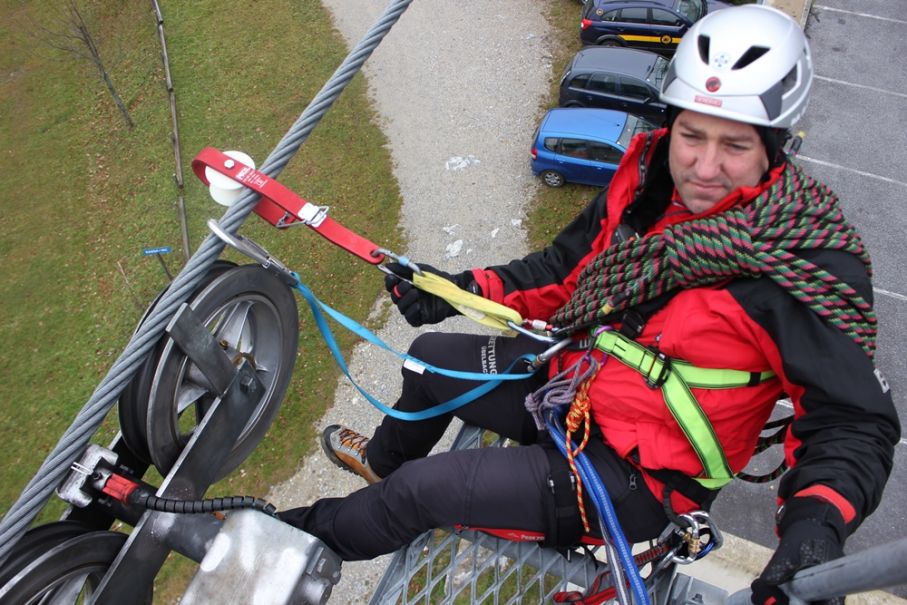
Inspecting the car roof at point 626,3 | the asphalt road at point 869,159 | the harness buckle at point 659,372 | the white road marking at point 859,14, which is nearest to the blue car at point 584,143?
the car roof at point 626,3

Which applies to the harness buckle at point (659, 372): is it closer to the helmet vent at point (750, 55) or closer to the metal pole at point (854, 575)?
the metal pole at point (854, 575)

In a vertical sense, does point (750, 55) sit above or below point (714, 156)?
above

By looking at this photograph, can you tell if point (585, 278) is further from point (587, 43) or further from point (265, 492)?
point (587, 43)

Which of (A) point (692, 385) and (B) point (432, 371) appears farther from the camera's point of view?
(B) point (432, 371)

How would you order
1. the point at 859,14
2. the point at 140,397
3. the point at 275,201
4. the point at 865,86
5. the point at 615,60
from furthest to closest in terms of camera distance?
the point at 859,14
the point at 865,86
the point at 615,60
the point at 275,201
the point at 140,397

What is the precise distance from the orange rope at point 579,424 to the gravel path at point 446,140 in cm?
488

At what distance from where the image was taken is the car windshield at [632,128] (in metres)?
9.98

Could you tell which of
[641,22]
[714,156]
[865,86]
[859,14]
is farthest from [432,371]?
[859,14]

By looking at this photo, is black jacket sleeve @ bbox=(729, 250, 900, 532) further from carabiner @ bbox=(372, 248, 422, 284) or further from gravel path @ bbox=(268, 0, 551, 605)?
gravel path @ bbox=(268, 0, 551, 605)

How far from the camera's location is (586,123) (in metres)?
10.3

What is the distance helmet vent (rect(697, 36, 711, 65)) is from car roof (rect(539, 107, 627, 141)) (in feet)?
25.1

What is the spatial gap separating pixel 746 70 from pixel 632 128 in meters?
8.20

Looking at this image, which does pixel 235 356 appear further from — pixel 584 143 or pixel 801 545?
pixel 584 143

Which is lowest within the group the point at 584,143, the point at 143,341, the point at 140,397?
the point at 584,143
